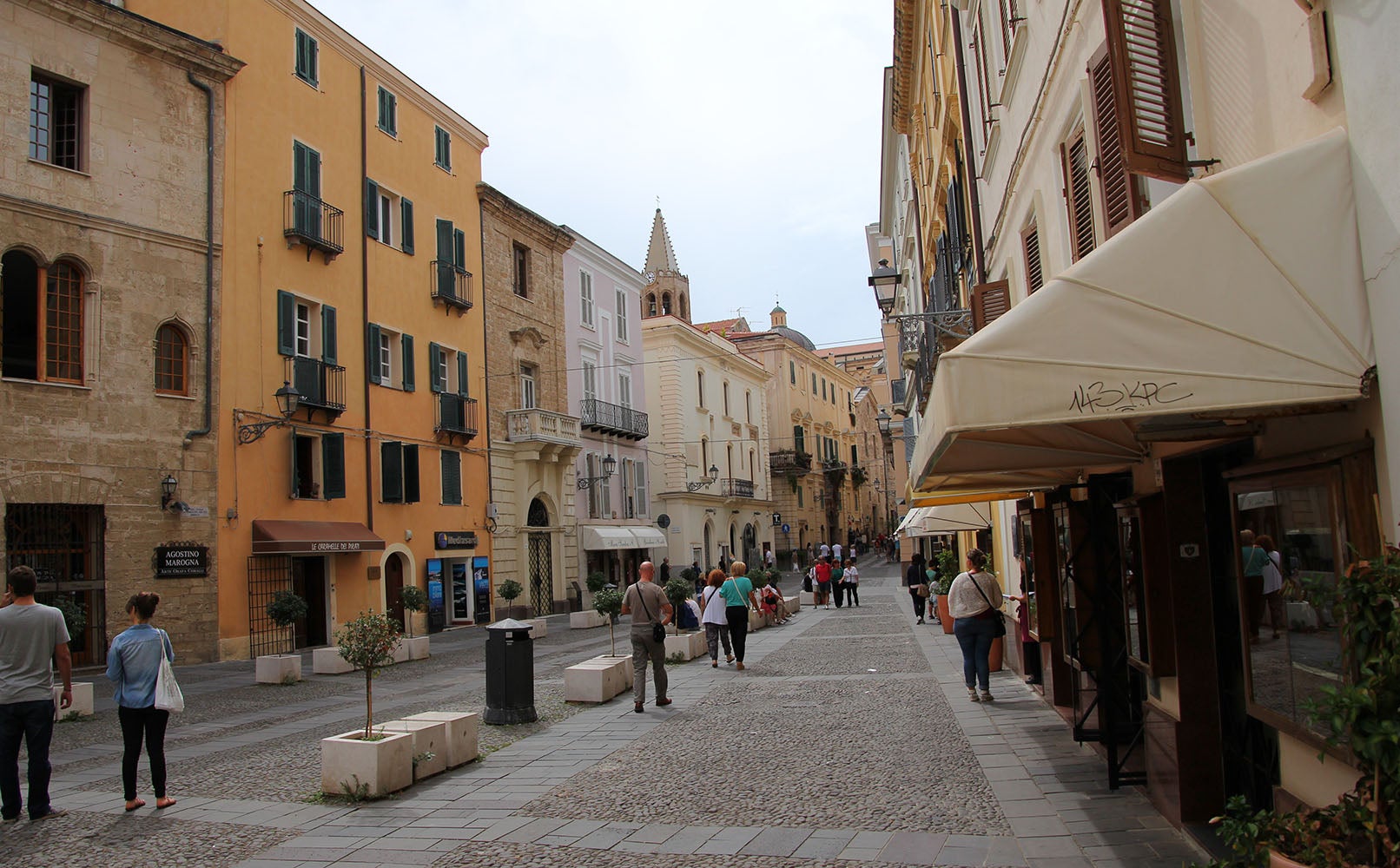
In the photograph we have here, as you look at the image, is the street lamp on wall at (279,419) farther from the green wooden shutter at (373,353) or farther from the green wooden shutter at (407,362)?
Answer: the green wooden shutter at (407,362)

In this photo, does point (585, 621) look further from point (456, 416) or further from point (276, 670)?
point (276, 670)

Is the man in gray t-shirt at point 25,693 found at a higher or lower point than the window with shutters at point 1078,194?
lower

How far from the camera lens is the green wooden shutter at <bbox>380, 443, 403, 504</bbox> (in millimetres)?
26172

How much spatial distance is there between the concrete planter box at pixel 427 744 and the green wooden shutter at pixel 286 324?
15.6 meters

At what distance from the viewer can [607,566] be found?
130ft

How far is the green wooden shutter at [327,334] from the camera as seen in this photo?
24.4m

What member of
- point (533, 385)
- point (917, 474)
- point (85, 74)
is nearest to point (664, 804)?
point (917, 474)

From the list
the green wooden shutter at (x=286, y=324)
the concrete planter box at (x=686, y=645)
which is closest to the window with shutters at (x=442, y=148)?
the green wooden shutter at (x=286, y=324)

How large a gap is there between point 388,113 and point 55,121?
10553 millimetres

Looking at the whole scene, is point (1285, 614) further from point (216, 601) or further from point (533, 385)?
point (533, 385)

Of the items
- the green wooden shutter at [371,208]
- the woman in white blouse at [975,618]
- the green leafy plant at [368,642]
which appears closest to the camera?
the green leafy plant at [368,642]

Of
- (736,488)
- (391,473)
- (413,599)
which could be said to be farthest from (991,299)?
(736,488)

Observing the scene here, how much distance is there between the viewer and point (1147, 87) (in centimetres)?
541

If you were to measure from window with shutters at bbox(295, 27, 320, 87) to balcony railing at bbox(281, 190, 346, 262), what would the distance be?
9.91 ft
